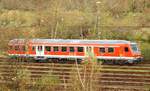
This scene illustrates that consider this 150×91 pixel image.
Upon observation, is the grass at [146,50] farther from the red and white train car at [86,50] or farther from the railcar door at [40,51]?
the railcar door at [40,51]

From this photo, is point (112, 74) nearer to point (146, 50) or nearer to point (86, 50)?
point (86, 50)

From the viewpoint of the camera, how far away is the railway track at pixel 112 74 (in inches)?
869

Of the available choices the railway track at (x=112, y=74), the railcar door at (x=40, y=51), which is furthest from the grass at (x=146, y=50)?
the railcar door at (x=40, y=51)

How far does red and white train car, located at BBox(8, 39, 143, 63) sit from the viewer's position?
2930cm

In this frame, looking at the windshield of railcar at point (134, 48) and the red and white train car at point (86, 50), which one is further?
the windshield of railcar at point (134, 48)

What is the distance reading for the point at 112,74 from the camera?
2506cm

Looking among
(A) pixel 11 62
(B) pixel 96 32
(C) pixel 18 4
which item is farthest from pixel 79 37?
(A) pixel 11 62

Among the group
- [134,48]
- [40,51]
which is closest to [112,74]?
[134,48]

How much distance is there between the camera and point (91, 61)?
1443 cm

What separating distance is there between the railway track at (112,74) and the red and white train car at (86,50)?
114 centimetres

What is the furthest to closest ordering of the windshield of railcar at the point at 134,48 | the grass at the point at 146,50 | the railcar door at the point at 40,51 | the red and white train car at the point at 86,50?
the grass at the point at 146,50
the railcar door at the point at 40,51
the windshield of railcar at the point at 134,48
the red and white train car at the point at 86,50

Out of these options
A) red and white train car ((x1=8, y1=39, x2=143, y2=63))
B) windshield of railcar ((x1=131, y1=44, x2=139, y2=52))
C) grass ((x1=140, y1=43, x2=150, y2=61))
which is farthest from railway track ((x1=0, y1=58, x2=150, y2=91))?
grass ((x1=140, y1=43, x2=150, y2=61))

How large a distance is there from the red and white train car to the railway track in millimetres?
1136

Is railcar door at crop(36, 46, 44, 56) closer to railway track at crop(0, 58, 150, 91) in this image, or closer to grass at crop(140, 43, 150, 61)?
railway track at crop(0, 58, 150, 91)
